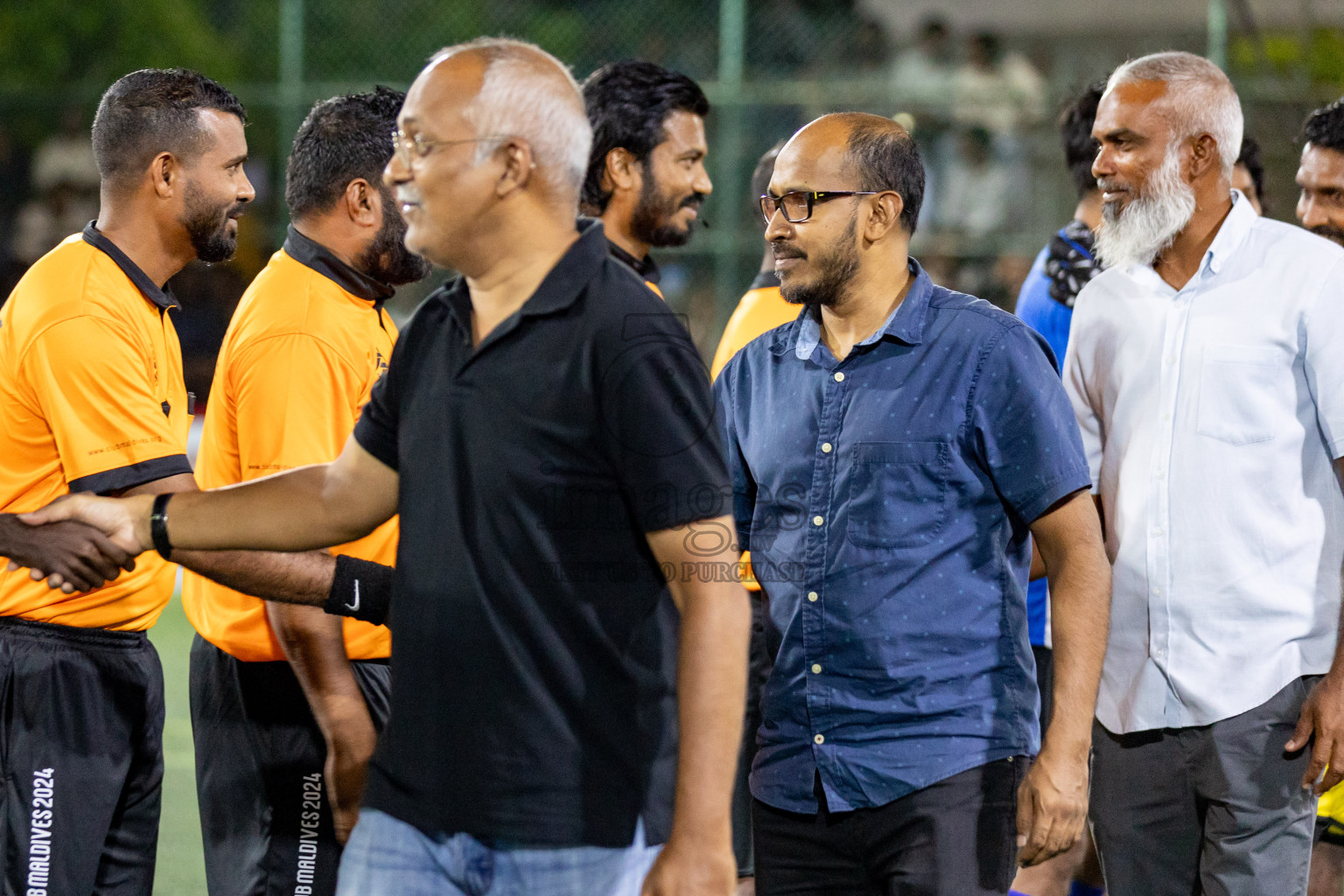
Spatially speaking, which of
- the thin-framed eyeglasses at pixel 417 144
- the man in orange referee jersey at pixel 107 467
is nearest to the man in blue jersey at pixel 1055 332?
the man in orange referee jersey at pixel 107 467

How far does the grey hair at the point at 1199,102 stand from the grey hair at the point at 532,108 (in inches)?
75.3

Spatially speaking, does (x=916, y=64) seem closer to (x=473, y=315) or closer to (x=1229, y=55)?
(x=1229, y=55)

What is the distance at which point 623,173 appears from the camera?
517 centimetres

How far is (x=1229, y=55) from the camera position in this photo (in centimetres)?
1246

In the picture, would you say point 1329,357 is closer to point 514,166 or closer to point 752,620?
point 752,620

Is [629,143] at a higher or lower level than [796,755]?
higher

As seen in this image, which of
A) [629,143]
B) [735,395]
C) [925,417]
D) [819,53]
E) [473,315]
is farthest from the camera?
[819,53]

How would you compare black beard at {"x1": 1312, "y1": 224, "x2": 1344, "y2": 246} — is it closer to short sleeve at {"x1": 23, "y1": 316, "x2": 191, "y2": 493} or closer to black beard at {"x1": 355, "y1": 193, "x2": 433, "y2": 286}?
black beard at {"x1": 355, "y1": 193, "x2": 433, "y2": 286}

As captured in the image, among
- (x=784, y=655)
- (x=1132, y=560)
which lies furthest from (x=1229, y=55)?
(x=784, y=655)

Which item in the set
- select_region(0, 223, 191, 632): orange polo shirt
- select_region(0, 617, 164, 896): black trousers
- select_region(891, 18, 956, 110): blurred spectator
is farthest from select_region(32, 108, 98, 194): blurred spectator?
select_region(0, 617, 164, 896): black trousers

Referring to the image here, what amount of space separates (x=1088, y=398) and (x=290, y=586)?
2.09 meters

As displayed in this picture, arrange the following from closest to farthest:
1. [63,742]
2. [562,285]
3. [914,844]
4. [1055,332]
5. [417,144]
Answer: [562,285] < [417,144] < [914,844] < [63,742] < [1055,332]

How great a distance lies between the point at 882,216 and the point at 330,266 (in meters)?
1.48

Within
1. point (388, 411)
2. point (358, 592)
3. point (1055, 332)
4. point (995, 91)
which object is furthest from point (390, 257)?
point (995, 91)
